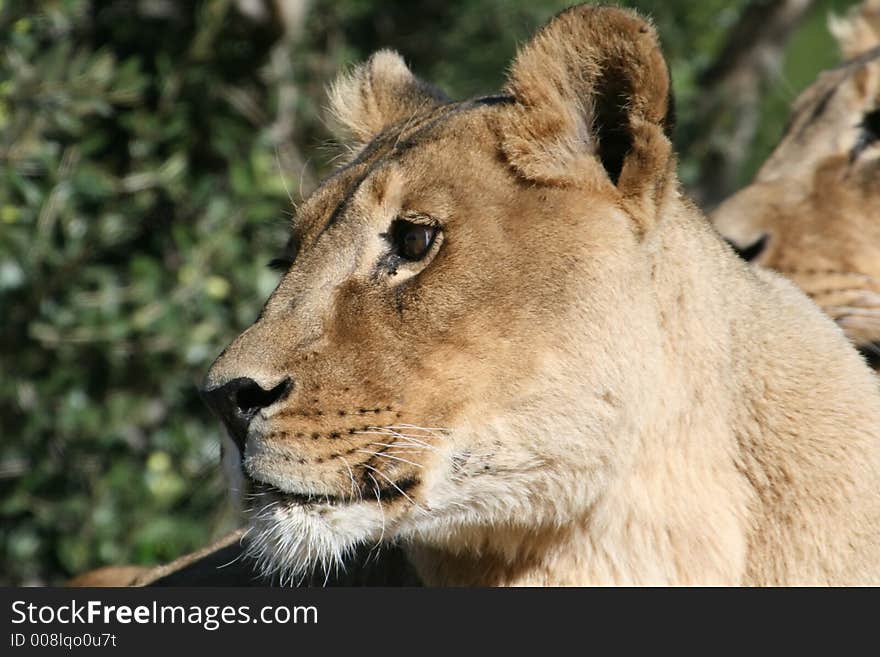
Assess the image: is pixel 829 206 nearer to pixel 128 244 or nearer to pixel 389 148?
pixel 389 148

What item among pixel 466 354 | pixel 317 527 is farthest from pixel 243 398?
pixel 466 354

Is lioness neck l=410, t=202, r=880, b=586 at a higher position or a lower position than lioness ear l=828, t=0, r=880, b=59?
lower

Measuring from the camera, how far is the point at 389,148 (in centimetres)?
304

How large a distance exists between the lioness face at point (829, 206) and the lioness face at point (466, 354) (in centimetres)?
134

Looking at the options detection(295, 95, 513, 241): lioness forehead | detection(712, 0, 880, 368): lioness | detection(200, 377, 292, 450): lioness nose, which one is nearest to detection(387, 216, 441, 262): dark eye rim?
detection(295, 95, 513, 241): lioness forehead

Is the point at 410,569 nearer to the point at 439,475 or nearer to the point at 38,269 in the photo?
the point at 439,475

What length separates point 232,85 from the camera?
6.29 meters

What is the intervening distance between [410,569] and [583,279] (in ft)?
2.94

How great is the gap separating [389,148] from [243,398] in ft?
2.41

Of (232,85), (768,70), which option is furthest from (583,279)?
(768,70)

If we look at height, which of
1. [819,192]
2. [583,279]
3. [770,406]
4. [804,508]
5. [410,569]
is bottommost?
[410,569]

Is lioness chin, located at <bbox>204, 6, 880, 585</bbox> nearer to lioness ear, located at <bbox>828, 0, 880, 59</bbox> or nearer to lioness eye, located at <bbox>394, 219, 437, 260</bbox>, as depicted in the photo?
lioness eye, located at <bbox>394, 219, 437, 260</bbox>

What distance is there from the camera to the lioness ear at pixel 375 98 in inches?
140

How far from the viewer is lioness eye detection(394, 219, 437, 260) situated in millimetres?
2793
